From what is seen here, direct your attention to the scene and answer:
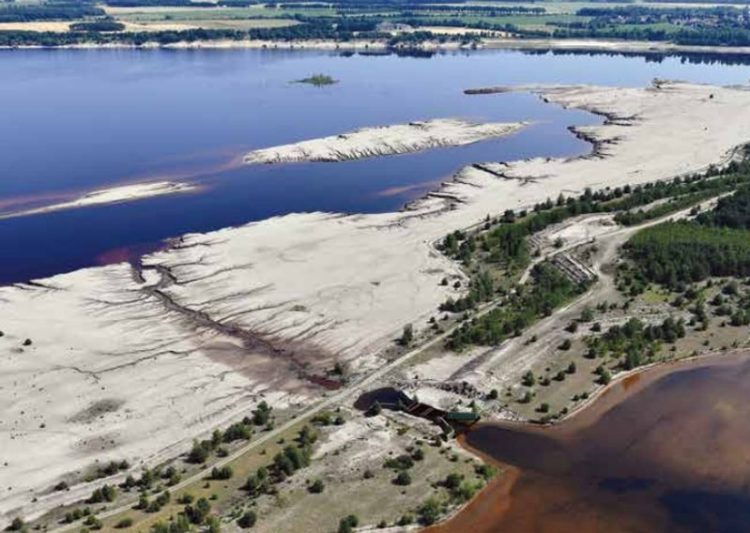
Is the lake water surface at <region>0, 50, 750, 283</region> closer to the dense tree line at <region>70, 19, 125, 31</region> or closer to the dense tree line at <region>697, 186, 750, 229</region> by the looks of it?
the dense tree line at <region>70, 19, 125, 31</region>

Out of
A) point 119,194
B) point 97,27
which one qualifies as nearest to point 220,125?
point 119,194

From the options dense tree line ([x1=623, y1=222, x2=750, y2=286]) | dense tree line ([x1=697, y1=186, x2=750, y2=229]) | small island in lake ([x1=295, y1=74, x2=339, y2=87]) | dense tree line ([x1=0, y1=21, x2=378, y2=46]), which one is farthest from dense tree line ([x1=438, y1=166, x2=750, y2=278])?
dense tree line ([x1=0, y1=21, x2=378, y2=46])

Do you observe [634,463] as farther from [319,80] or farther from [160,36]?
[160,36]

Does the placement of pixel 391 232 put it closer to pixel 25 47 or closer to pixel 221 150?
pixel 221 150

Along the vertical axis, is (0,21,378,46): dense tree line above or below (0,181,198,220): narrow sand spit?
above

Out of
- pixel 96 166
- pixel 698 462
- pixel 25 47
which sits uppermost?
→ pixel 25 47

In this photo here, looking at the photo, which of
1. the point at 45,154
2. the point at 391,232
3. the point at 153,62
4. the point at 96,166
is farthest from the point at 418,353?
the point at 153,62
